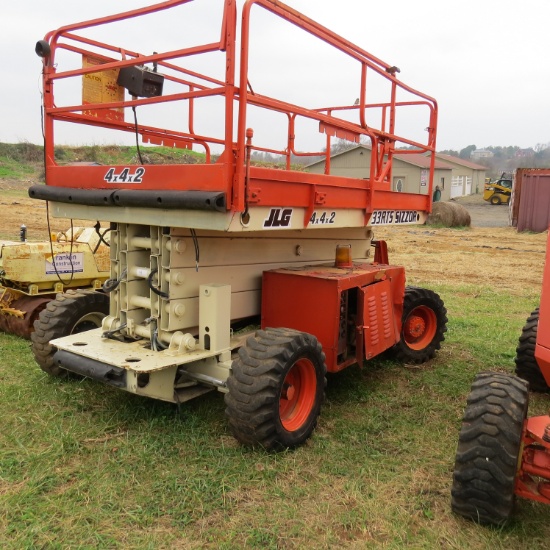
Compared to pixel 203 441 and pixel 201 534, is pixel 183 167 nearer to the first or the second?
pixel 203 441

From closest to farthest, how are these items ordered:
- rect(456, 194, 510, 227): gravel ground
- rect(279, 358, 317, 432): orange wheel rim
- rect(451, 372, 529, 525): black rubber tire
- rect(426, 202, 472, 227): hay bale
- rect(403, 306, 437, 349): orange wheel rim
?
rect(451, 372, 529, 525): black rubber tire
rect(279, 358, 317, 432): orange wheel rim
rect(403, 306, 437, 349): orange wheel rim
rect(426, 202, 472, 227): hay bale
rect(456, 194, 510, 227): gravel ground

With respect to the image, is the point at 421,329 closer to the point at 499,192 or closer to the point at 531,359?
the point at 531,359

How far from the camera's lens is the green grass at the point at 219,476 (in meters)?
2.82

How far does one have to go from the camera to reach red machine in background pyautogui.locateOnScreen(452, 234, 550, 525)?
9.06ft

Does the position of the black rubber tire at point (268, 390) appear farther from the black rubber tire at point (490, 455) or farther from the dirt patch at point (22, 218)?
the dirt patch at point (22, 218)

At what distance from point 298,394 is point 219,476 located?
0.90 meters

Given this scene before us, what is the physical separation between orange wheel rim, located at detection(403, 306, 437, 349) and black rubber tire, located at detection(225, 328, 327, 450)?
214cm

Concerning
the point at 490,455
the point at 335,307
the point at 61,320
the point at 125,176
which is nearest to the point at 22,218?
the point at 61,320

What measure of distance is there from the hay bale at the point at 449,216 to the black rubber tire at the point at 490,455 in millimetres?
20603

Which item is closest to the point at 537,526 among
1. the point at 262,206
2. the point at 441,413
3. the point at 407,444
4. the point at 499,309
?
the point at 407,444

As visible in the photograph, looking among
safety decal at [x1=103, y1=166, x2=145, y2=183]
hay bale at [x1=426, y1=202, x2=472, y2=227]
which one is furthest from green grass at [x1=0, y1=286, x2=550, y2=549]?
hay bale at [x1=426, y1=202, x2=472, y2=227]

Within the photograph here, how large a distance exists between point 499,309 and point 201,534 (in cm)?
655

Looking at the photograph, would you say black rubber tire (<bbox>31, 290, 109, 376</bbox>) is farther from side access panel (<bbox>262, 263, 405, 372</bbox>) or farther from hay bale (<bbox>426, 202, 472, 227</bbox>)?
hay bale (<bbox>426, 202, 472, 227</bbox>)

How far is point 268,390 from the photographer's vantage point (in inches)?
Result: 136
